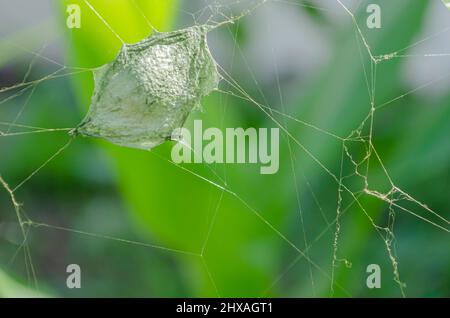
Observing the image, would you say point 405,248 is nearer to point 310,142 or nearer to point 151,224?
point 310,142

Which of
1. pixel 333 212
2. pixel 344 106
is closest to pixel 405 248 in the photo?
pixel 333 212

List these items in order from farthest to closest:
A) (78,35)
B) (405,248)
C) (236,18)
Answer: (405,248) < (236,18) < (78,35)

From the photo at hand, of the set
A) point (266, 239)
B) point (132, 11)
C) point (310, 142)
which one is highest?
point (132, 11)

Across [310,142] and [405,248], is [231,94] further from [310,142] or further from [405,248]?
[405,248]

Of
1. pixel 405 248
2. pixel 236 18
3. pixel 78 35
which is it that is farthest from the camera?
pixel 405 248

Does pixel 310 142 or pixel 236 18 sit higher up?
pixel 236 18

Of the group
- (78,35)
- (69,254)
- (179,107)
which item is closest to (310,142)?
(179,107)

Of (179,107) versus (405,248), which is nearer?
(179,107)
